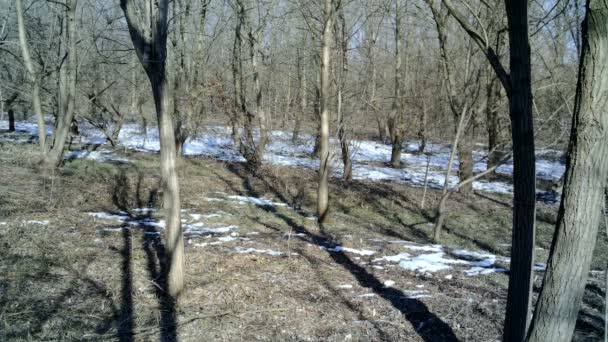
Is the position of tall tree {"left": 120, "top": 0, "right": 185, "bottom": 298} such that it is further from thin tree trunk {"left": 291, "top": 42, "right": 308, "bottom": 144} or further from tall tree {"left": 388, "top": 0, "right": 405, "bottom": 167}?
tall tree {"left": 388, "top": 0, "right": 405, "bottom": 167}

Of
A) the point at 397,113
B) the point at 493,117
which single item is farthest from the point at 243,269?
the point at 397,113

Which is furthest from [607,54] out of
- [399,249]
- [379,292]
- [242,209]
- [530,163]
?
→ [242,209]

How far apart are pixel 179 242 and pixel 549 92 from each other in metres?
15.4

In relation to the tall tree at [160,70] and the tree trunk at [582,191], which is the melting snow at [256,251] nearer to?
the tall tree at [160,70]

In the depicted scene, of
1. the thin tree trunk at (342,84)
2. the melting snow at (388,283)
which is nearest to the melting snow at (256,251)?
the melting snow at (388,283)

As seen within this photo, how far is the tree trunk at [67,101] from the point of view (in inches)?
469

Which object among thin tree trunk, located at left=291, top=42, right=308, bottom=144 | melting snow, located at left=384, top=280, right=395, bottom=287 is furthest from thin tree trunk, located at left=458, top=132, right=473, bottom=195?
A: melting snow, located at left=384, top=280, right=395, bottom=287

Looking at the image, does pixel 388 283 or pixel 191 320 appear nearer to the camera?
pixel 191 320

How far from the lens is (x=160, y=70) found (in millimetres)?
4871

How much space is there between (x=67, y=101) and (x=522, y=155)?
11989 mm

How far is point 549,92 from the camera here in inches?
650

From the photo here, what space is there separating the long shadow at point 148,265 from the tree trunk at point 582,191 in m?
3.23

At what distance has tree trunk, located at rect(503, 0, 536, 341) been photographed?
3408 millimetres

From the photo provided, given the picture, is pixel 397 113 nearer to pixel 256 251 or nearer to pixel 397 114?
pixel 397 114
